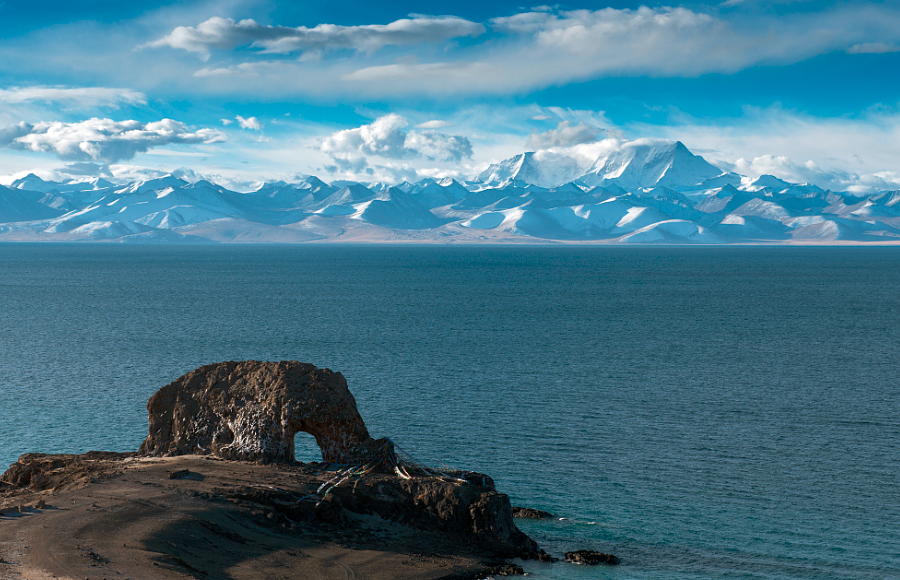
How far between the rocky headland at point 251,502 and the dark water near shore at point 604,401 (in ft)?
13.6

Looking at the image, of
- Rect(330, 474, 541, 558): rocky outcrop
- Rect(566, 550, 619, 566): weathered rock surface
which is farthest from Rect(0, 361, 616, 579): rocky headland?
Rect(566, 550, 619, 566): weathered rock surface

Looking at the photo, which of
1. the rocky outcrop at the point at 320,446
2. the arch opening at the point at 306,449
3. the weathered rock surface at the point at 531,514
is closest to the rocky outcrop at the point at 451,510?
the rocky outcrop at the point at 320,446

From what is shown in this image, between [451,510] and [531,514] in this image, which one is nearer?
[451,510]

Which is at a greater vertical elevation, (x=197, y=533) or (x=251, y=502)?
(x=251, y=502)

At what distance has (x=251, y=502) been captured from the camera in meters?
28.6

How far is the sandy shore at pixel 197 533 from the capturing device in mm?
23453

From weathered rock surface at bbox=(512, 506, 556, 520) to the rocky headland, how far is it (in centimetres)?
202

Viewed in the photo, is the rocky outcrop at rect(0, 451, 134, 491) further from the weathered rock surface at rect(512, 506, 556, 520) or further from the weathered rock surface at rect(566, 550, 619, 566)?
the weathered rock surface at rect(566, 550, 619, 566)

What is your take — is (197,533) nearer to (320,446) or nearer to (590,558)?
(320,446)

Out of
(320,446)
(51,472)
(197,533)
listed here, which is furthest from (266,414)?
(51,472)

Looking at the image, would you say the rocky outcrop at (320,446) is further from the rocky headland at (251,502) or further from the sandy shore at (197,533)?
the sandy shore at (197,533)

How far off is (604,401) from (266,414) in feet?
90.3

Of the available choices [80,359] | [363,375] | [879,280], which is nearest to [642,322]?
[363,375]

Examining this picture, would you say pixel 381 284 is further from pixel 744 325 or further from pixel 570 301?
pixel 744 325
